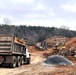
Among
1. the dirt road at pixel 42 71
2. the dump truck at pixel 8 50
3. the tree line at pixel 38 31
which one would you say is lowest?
the dirt road at pixel 42 71

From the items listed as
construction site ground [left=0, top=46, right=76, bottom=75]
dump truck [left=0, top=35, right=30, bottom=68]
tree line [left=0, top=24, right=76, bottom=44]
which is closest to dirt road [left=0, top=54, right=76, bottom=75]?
construction site ground [left=0, top=46, right=76, bottom=75]

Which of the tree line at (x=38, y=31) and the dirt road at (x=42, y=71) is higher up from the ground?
the tree line at (x=38, y=31)

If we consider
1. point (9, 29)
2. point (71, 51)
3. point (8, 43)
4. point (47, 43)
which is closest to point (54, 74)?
point (8, 43)

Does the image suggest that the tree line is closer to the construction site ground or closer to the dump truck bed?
the dump truck bed

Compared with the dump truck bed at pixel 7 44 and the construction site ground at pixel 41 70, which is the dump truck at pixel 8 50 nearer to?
the dump truck bed at pixel 7 44

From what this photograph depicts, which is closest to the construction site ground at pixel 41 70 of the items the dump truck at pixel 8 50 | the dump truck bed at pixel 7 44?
the dump truck at pixel 8 50

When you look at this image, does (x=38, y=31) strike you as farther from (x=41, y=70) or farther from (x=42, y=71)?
(x=42, y=71)

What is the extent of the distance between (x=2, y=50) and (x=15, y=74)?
5.55 metres

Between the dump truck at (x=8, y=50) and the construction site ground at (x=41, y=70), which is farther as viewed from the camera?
the dump truck at (x=8, y=50)

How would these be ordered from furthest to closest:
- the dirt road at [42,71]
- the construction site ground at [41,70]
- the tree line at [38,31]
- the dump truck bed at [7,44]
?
the tree line at [38,31] → the dump truck bed at [7,44] → the construction site ground at [41,70] → the dirt road at [42,71]

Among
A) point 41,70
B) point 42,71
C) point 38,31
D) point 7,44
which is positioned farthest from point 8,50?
point 38,31

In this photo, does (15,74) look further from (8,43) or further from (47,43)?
(47,43)

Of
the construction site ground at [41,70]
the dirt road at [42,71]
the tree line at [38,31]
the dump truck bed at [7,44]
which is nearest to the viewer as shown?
the dirt road at [42,71]

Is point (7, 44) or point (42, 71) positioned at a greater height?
point (7, 44)
